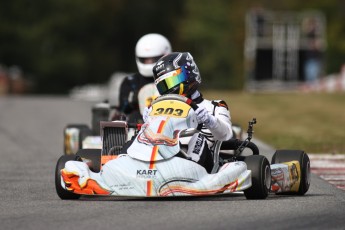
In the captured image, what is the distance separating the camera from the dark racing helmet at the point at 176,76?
35.6 ft

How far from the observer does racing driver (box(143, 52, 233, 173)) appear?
10.6m

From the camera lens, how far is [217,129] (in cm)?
1070

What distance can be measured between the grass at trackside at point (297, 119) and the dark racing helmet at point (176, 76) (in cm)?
639

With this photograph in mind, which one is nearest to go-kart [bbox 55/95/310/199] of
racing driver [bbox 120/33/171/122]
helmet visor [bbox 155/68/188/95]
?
helmet visor [bbox 155/68/188/95]

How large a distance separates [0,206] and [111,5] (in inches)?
4079

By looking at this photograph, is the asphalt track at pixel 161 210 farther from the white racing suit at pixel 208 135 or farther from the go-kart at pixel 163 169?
the white racing suit at pixel 208 135

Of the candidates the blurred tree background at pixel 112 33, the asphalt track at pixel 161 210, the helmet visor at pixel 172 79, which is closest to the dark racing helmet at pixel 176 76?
the helmet visor at pixel 172 79

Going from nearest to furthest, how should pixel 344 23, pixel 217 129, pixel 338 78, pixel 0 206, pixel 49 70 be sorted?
pixel 0 206
pixel 217 129
pixel 338 78
pixel 344 23
pixel 49 70

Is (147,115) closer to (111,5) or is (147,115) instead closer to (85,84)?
(85,84)

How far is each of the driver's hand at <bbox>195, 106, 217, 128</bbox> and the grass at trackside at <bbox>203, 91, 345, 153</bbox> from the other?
6.59 meters

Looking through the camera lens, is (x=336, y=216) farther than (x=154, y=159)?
No

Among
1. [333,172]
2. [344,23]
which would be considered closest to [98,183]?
[333,172]

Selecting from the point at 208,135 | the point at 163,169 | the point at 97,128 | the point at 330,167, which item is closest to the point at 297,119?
the point at 97,128

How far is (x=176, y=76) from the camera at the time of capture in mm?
10844
